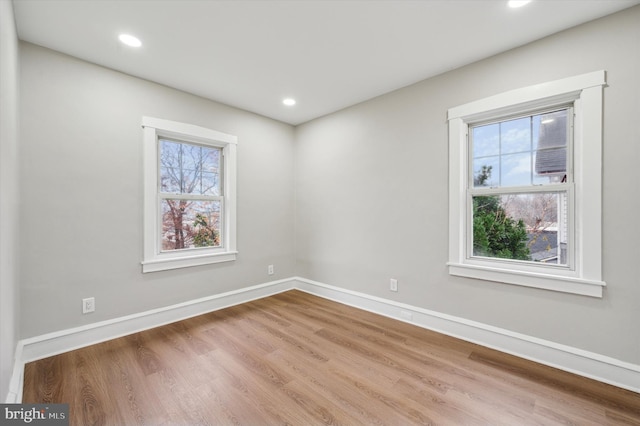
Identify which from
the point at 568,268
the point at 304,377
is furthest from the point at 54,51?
the point at 568,268

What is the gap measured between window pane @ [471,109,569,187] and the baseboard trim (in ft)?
4.31

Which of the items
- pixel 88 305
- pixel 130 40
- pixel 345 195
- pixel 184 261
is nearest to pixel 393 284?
pixel 345 195

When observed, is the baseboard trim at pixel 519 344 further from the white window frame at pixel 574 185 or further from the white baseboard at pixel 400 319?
the white window frame at pixel 574 185

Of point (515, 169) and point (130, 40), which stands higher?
point (130, 40)

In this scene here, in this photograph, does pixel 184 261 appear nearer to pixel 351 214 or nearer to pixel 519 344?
pixel 351 214

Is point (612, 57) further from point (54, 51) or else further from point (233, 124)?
point (54, 51)

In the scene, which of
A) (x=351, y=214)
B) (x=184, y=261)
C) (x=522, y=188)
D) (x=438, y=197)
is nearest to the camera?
(x=522, y=188)

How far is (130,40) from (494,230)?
3573 millimetres

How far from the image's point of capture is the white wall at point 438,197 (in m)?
1.90

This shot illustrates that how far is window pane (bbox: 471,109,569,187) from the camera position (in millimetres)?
2230

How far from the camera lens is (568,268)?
2156mm

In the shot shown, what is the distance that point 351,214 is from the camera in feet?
11.7

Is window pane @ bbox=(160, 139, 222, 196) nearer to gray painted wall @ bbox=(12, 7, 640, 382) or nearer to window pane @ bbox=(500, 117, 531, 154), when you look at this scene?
gray painted wall @ bbox=(12, 7, 640, 382)

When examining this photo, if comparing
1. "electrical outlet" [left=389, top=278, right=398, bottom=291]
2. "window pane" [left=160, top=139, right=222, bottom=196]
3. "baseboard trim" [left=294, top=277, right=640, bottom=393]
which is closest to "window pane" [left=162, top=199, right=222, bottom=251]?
"window pane" [left=160, top=139, right=222, bottom=196]
